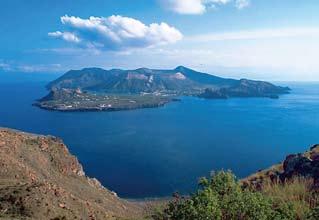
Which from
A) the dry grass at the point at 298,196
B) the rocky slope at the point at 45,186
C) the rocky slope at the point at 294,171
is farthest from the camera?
the rocky slope at the point at 294,171

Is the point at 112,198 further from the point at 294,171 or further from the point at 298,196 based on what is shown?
the point at 298,196

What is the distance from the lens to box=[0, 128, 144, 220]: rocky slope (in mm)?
41150

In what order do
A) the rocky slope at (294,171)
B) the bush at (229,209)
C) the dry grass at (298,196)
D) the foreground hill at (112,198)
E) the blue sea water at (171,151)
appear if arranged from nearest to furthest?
the bush at (229,209) → the foreground hill at (112,198) → the dry grass at (298,196) → the rocky slope at (294,171) → the blue sea water at (171,151)

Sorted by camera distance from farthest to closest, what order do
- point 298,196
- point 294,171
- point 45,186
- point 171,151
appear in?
point 171,151, point 294,171, point 45,186, point 298,196

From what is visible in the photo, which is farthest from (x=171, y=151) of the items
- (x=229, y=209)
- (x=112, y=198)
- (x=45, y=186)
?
(x=229, y=209)

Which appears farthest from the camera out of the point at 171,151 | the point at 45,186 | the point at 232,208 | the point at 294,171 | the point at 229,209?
the point at 171,151

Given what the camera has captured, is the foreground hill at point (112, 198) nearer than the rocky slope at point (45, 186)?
Yes

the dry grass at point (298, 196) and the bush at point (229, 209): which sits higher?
the bush at point (229, 209)

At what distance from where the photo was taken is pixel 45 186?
47062 millimetres

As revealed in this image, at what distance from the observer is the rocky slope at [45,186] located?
135 feet

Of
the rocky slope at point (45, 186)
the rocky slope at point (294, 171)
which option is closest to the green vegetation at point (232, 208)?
the rocky slope at point (45, 186)

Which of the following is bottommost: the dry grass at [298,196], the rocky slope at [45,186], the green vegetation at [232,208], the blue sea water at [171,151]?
the blue sea water at [171,151]

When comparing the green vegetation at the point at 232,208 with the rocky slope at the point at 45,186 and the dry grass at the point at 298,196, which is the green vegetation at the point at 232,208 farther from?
the rocky slope at the point at 45,186

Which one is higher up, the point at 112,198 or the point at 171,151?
the point at 112,198
